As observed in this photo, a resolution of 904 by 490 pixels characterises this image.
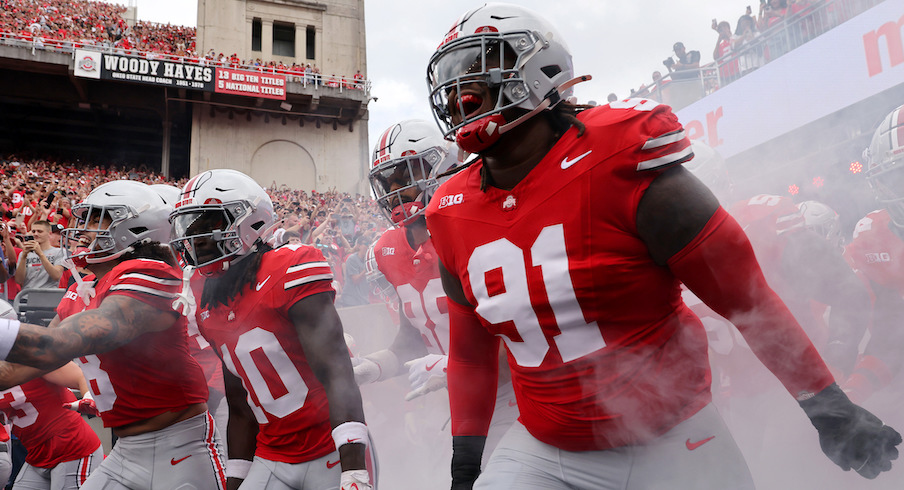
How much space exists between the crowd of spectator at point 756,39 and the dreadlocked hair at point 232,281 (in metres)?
3.12

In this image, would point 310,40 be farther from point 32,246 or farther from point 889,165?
point 889,165

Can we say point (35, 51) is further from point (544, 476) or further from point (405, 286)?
A: point (544, 476)


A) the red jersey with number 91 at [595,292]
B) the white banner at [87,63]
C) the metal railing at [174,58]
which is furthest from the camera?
the metal railing at [174,58]

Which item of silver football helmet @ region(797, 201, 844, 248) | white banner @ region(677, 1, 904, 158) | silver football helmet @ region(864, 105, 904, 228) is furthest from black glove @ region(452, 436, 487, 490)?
white banner @ region(677, 1, 904, 158)

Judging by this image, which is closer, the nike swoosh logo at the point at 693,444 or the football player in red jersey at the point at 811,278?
the nike swoosh logo at the point at 693,444

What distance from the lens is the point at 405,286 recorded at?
3.61 m

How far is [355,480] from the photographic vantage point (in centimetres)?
232

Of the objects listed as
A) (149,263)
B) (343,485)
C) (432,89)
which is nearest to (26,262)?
(149,263)

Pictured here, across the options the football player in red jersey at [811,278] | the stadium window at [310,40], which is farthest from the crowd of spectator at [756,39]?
the stadium window at [310,40]

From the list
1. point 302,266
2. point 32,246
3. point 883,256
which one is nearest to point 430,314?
point 302,266

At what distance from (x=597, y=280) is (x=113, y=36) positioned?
1107 inches

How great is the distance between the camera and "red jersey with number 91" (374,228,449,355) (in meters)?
3.37

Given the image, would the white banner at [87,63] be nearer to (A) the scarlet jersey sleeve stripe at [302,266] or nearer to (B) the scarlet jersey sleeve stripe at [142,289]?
(B) the scarlet jersey sleeve stripe at [142,289]

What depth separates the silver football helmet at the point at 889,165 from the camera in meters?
2.78
